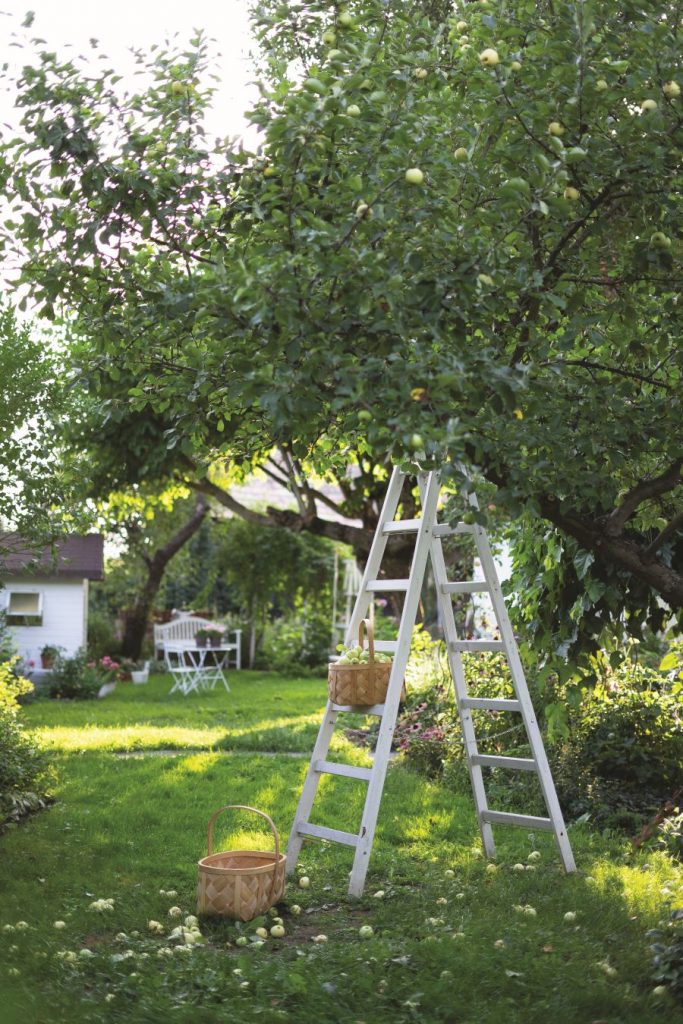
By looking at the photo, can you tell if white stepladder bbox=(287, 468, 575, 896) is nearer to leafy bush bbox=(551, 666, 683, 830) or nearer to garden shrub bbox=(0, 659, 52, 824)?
leafy bush bbox=(551, 666, 683, 830)

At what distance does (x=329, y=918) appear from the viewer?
15.2ft

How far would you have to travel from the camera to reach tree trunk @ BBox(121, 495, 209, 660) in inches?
758

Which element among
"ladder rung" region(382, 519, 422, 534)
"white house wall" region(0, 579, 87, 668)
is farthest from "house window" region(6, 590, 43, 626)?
"ladder rung" region(382, 519, 422, 534)

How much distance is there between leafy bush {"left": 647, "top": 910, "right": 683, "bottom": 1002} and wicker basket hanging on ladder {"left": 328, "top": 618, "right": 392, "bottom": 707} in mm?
1735

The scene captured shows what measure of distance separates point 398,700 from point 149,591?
14895 mm

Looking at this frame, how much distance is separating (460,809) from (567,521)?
11.0 ft

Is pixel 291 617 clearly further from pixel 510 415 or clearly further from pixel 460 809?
pixel 510 415

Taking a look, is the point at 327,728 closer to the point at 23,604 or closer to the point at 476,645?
the point at 476,645

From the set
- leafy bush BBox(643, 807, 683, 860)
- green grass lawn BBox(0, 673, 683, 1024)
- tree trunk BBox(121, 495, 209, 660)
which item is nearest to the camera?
green grass lawn BBox(0, 673, 683, 1024)

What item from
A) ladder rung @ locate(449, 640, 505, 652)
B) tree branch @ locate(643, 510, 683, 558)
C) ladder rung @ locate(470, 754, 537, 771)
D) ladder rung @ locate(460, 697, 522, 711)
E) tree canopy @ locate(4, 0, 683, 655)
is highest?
tree canopy @ locate(4, 0, 683, 655)

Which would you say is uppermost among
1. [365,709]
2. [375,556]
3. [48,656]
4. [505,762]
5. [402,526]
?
[402,526]

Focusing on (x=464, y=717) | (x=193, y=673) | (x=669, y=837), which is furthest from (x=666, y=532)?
(x=193, y=673)

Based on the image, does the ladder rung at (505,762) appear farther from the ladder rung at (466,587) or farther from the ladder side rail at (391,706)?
the ladder rung at (466,587)

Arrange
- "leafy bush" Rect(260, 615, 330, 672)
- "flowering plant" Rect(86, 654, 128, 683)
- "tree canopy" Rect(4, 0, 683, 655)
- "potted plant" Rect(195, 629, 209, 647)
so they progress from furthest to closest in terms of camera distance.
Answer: "leafy bush" Rect(260, 615, 330, 672) → "potted plant" Rect(195, 629, 209, 647) → "flowering plant" Rect(86, 654, 128, 683) → "tree canopy" Rect(4, 0, 683, 655)
